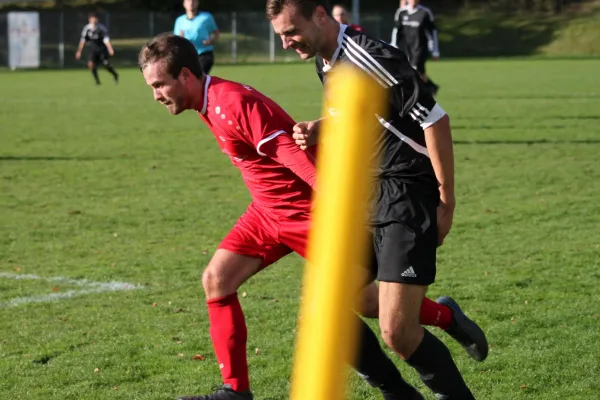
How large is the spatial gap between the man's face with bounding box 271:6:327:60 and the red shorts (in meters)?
0.85

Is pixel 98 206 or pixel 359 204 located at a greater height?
pixel 359 204

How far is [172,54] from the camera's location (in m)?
4.74

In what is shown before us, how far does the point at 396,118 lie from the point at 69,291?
3817mm

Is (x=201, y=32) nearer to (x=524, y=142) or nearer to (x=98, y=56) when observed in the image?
(x=524, y=142)

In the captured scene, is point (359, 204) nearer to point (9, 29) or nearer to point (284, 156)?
point (284, 156)

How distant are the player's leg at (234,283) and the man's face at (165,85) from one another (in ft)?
1.99

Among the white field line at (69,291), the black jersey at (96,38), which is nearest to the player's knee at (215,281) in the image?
the white field line at (69,291)

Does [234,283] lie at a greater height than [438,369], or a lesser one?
greater

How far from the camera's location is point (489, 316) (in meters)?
6.56

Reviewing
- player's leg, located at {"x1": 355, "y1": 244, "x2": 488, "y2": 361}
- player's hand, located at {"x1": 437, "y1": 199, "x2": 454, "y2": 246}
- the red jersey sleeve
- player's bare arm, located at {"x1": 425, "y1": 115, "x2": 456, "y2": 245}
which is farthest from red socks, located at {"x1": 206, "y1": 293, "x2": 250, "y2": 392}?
player's bare arm, located at {"x1": 425, "y1": 115, "x2": 456, "y2": 245}

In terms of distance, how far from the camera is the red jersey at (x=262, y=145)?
4578 mm

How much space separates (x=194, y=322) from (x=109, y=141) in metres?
11.0

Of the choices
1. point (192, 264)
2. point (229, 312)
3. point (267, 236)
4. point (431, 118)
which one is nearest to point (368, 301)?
point (267, 236)

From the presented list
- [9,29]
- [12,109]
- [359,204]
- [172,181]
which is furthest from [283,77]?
[359,204]
